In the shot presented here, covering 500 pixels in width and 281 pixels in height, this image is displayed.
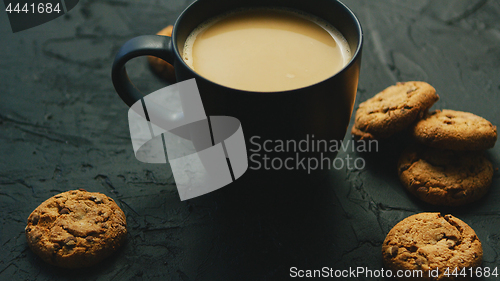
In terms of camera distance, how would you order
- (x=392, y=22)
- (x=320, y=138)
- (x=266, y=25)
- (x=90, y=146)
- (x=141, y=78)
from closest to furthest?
(x=320, y=138) → (x=266, y=25) → (x=90, y=146) → (x=141, y=78) → (x=392, y=22)

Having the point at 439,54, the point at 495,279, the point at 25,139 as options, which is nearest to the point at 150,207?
the point at 25,139

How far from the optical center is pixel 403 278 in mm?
1002

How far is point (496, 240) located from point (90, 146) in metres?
1.04

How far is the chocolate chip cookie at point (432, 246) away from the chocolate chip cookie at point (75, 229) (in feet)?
1.97

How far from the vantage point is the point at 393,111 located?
1169mm

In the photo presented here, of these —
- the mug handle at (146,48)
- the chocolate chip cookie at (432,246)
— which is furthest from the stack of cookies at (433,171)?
the mug handle at (146,48)

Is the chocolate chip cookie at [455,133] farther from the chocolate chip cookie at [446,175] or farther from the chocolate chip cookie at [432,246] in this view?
the chocolate chip cookie at [432,246]

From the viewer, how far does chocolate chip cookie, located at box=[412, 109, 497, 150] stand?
1.11m

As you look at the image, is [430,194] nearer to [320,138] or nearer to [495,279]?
[495,279]

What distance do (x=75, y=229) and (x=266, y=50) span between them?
565mm

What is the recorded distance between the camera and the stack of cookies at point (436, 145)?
1121 millimetres

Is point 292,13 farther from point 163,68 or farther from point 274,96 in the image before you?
point 163,68

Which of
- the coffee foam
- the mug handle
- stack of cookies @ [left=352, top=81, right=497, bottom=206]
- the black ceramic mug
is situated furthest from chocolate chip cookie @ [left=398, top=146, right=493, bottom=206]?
the mug handle

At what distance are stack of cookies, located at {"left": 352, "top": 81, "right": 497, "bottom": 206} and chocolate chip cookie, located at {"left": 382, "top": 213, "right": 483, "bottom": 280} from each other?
3.5 inches
